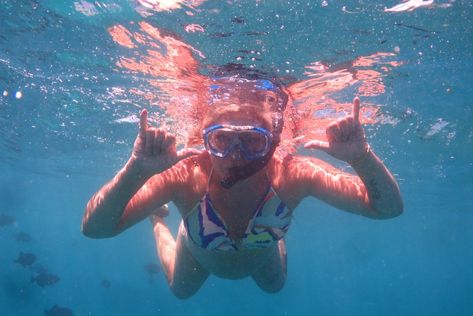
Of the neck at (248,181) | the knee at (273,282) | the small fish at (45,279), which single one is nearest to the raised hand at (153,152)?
the neck at (248,181)

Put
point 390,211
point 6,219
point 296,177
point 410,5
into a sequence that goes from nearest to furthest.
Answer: point 390,211
point 296,177
point 410,5
point 6,219

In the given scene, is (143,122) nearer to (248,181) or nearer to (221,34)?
(248,181)

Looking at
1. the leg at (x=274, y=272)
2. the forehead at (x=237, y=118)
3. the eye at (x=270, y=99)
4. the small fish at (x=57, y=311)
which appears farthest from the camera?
the small fish at (x=57, y=311)

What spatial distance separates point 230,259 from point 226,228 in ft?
3.48

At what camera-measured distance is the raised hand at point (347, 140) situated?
A: 462cm

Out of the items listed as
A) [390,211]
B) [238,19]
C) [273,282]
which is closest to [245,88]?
[238,19]

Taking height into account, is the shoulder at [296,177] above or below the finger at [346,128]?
below

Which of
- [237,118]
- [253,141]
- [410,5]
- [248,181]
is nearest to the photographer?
[253,141]

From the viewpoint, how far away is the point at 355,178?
19.2 feet

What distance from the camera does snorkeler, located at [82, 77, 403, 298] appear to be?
4.70 metres

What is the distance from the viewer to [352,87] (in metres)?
11.2

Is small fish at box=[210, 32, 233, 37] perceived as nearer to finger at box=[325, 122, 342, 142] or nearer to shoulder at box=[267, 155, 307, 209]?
shoulder at box=[267, 155, 307, 209]

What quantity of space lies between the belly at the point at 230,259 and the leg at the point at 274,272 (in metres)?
0.98

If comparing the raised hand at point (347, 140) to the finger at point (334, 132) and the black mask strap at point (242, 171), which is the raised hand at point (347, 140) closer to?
the finger at point (334, 132)
